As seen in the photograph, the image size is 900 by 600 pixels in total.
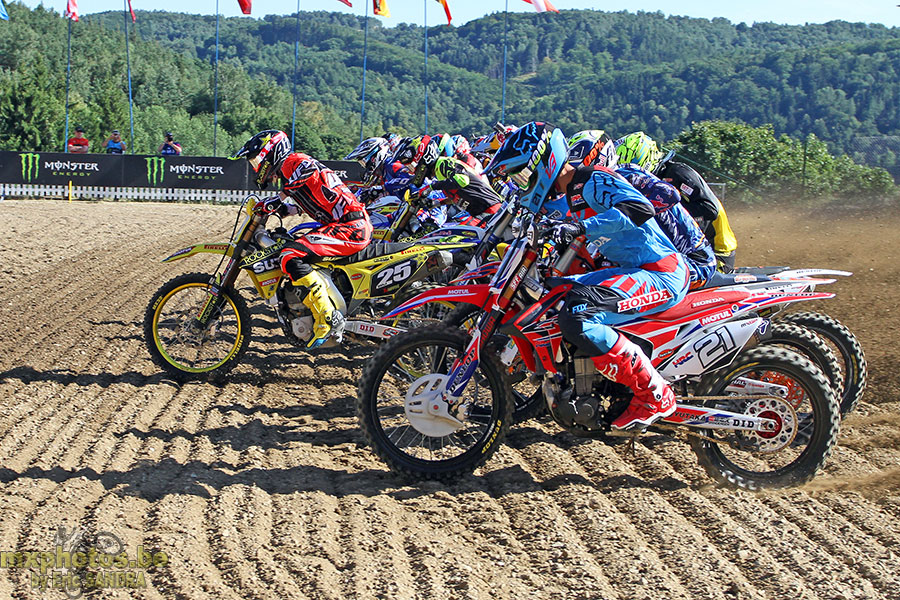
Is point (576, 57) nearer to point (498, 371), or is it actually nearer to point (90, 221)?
point (90, 221)

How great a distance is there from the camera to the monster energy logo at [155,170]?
24.3m

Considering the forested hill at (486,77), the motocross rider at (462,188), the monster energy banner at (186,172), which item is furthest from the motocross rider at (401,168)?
the forested hill at (486,77)

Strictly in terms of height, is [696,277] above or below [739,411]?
above

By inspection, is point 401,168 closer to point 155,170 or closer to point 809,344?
point 809,344

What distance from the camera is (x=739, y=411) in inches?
195

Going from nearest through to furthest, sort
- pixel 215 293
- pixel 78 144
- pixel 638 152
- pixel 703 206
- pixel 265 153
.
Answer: pixel 703 206, pixel 215 293, pixel 265 153, pixel 638 152, pixel 78 144

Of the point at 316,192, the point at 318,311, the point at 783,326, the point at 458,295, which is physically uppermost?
the point at 316,192

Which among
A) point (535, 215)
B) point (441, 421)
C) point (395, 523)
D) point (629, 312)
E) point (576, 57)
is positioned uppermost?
point (576, 57)

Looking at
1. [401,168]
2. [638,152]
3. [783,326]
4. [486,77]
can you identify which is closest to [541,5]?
[401,168]

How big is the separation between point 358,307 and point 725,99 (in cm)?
7266

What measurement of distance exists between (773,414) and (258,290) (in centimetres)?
391

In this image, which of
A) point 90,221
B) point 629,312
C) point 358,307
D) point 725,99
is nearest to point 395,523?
point 629,312

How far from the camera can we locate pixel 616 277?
4.81 m

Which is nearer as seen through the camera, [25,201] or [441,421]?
[441,421]
